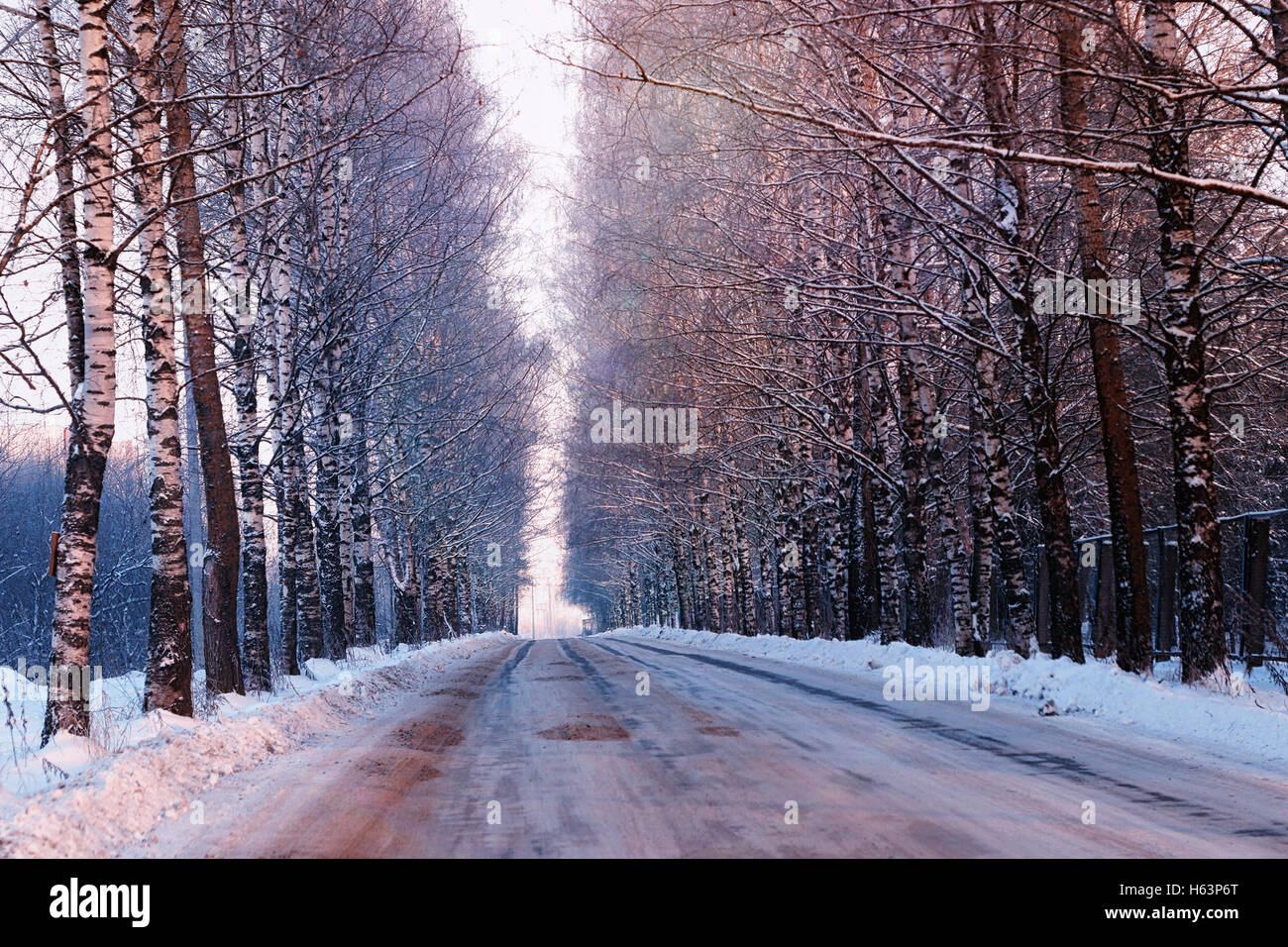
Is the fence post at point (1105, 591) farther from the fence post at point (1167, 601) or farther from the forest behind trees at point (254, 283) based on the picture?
the forest behind trees at point (254, 283)

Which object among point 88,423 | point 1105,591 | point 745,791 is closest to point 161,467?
point 88,423

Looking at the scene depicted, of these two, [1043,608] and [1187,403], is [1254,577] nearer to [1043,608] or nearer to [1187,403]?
[1187,403]

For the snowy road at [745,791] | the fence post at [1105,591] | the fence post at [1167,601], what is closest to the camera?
the snowy road at [745,791]

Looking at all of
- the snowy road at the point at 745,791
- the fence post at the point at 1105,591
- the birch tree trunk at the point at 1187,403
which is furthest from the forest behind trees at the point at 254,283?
the fence post at the point at 1105,591

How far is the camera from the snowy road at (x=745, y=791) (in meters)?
5.12

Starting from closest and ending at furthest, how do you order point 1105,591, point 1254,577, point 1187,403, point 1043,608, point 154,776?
1. point 154,776
2. point 1187,403
3. point 1254,577
4. point 1105,591
5. point 1043,608

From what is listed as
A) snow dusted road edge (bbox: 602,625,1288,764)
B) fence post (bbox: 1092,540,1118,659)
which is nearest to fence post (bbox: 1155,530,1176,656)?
snow dusted road edge (bbox: 602,625,1288,764)

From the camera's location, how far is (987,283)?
17.4 m

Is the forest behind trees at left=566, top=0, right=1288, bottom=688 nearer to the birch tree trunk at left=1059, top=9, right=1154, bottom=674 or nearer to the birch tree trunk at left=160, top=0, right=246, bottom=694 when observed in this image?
the birch tree trunk at left=1059, top=9, right=1154, bottom=674

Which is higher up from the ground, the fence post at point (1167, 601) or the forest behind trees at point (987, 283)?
the forest behind trees at point (987, 283)

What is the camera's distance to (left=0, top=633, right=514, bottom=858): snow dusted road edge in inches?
202

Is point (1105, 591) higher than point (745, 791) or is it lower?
higher

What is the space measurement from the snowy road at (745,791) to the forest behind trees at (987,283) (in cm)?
371

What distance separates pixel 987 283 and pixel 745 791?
13252mm
